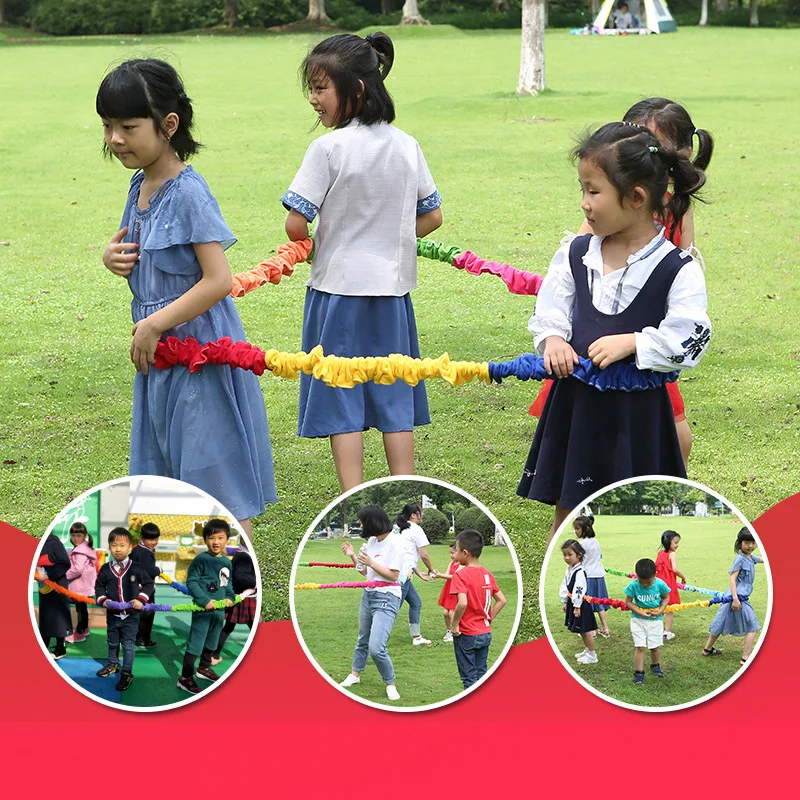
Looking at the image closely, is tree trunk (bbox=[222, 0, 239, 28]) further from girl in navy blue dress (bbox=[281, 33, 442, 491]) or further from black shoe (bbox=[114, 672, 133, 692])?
black shoe (bbox=[114, 672, 133, 692])

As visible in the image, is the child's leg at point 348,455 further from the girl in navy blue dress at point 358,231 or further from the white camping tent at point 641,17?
the white camping tent at point 641,17

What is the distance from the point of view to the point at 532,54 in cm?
2266

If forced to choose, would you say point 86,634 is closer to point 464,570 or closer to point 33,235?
point 464,570

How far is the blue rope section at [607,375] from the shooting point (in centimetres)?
344

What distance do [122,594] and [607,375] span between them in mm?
1453

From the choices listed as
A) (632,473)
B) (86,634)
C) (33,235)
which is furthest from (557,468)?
(33,235)

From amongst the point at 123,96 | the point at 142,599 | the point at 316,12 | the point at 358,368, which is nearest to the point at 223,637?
A: the point at 142,599

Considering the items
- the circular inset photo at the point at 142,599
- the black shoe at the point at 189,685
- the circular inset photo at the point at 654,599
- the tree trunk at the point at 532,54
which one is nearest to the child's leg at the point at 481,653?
the circular inset photo at the point at 654,599

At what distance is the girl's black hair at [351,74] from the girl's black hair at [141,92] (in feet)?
2.73

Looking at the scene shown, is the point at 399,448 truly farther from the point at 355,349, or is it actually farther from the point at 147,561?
the point at 147,561

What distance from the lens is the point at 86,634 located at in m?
3.08

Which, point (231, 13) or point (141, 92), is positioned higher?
point (231, 13)

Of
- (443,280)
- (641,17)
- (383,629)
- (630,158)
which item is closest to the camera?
(383,629)

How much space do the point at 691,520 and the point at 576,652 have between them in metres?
0.43
